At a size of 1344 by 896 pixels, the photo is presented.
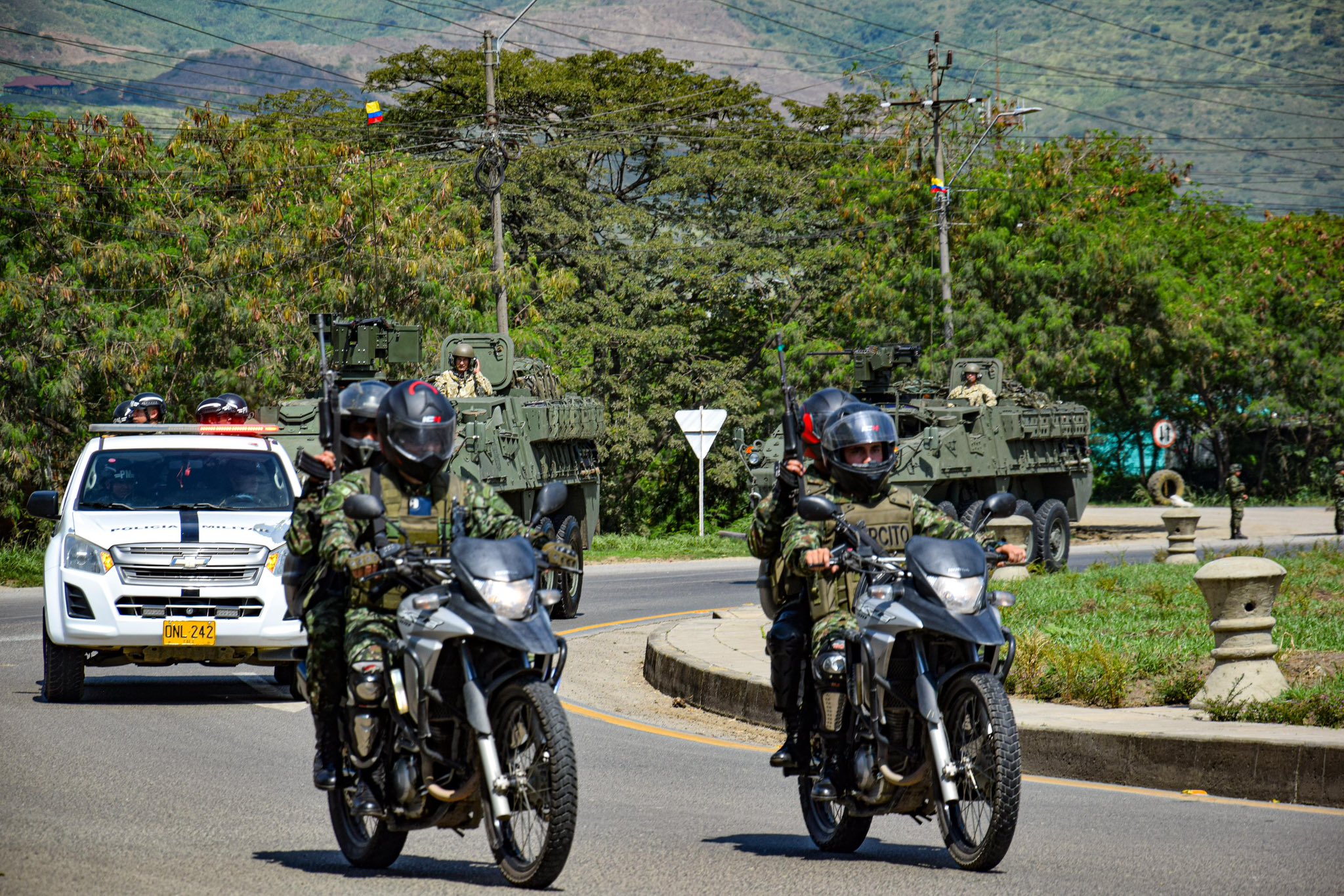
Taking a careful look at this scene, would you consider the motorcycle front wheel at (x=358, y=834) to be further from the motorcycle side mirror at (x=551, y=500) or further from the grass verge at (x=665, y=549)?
the grass verge at (x=665, y=549)

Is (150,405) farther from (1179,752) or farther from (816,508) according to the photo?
(816,508)

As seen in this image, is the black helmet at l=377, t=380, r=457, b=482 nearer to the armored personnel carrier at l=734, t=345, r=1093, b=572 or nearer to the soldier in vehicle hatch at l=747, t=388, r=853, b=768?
the soldier in vehicle hatch at l=747, t=388, r=853, b=768

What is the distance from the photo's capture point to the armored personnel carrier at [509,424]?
18625 millimetres

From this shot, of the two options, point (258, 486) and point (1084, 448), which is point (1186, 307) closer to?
point (1084, 448)

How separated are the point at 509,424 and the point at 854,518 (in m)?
12.3

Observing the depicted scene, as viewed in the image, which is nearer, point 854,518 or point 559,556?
point 559,556

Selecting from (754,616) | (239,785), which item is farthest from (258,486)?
(754,616)

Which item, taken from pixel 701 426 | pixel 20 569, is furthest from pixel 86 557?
pixel 701 426

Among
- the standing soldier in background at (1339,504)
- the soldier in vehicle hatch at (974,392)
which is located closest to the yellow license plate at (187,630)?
the soldier in vehicle hatch at (974,392)

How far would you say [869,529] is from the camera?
7086mm

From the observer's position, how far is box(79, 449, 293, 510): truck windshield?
1236cm

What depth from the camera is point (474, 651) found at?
610 cm

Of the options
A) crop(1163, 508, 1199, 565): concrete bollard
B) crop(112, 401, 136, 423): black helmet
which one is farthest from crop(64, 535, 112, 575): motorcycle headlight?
crop(1163, 508, 1199, 565): concrete bollard

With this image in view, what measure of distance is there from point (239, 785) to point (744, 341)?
3802 centimetres
